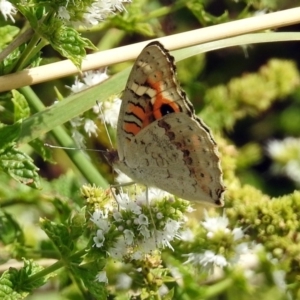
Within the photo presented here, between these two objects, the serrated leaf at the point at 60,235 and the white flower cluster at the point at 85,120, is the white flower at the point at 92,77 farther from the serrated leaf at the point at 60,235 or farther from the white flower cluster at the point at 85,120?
the serrated leaf at the point at 60,235

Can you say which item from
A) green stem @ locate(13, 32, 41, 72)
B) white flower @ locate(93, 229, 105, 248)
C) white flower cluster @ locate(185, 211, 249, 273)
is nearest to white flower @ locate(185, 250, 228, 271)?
white flower cluster @ locate(185, 211, 249, 273)

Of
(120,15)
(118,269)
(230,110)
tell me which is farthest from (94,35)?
(118,269)

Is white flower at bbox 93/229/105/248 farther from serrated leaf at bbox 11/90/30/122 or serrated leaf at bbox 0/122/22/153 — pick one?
serrated leaf at bbox 11/90/30/122

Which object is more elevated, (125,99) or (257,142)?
(125,99)

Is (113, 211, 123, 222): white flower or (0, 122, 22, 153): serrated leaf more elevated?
(0, 122, 22, 153): serrated leaf

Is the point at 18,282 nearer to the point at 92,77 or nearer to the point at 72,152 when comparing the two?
the point at 72,152

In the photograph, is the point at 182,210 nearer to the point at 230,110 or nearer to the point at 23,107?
the point at 23,107
